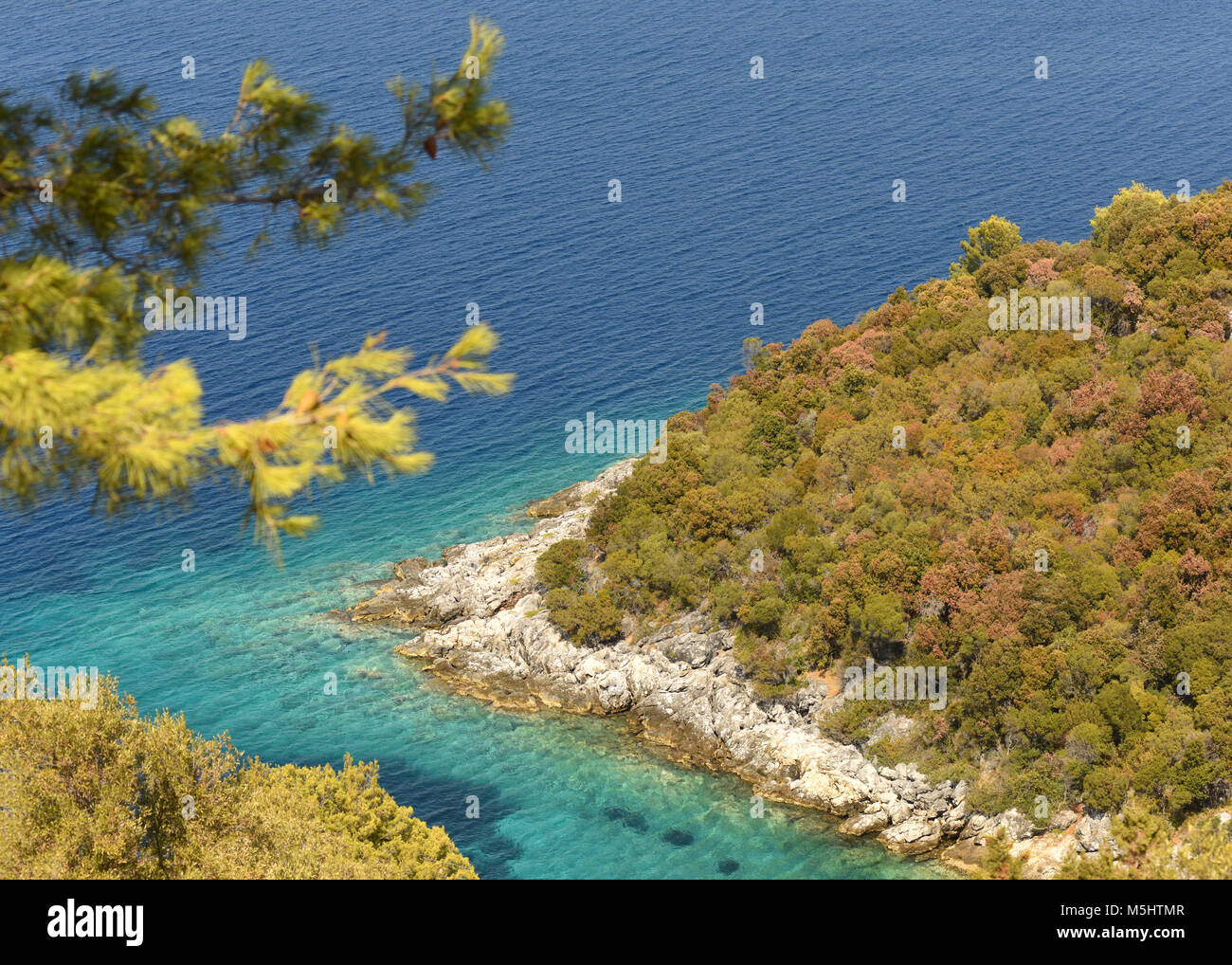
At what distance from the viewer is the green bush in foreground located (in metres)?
29.0

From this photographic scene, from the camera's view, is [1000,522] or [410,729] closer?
[1000,522]

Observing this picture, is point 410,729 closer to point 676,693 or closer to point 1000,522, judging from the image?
point 676,693

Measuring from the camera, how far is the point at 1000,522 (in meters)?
49.7

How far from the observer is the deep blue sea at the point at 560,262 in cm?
5081

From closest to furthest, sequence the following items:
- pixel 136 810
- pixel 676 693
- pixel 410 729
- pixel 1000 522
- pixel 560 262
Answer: pixel 136 810 → pixel 1000 522 → pixel 676 693 → pixel 410 729 → pixel 560 262

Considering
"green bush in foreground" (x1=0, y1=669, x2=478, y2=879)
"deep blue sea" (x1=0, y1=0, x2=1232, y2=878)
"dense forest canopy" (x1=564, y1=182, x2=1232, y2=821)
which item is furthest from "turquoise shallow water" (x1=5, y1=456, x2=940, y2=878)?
"green bush in foreground" (x1=0, y1=669, x2=478, y2=879)

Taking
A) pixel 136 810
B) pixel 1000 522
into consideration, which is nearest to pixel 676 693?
pixel 1000 522

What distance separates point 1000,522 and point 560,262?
6157 centimetres

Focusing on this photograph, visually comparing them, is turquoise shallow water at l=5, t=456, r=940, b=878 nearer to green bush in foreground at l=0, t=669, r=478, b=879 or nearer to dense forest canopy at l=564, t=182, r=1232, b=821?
dense forest canopy at l=564, t=182, r=1232, b=821

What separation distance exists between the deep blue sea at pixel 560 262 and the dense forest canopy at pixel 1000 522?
720cm

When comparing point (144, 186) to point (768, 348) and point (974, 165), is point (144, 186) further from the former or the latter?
point (974, 165)

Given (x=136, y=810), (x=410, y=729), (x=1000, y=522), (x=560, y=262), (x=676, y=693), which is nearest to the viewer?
(x=136, y=810)

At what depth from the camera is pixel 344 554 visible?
6938cm
